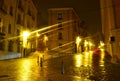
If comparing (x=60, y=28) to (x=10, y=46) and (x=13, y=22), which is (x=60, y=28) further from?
(x=10, y=46)

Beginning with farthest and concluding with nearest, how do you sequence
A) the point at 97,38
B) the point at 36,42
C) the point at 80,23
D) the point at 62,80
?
the point at 97,38, the point at 80,23, the point at 36,42, the point at 62,80

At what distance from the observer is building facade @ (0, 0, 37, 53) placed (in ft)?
111

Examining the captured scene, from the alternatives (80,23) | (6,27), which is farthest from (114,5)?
(80,23)

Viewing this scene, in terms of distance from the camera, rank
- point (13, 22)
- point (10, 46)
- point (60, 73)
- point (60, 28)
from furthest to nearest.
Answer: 1. point (60, 28)
2. point (13, 22)
3. point (10, 46)
4. point (60, 73)

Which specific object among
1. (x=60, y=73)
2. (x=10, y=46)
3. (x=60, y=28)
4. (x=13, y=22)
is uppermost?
(x=60, y=28)

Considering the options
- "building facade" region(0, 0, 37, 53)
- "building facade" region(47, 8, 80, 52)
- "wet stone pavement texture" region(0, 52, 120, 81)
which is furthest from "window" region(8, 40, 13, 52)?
"building facade" region(47, 8, 80, 52)

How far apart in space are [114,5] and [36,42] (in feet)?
77.1

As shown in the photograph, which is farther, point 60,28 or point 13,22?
point 60,28

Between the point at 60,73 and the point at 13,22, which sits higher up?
the point at 13,22

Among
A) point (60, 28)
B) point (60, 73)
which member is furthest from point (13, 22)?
point (60, 28)

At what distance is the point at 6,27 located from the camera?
34969mm

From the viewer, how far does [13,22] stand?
1500 inches

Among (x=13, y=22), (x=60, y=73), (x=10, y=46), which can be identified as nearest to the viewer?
(x=60, y=73)

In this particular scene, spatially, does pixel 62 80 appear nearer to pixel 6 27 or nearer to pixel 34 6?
pixel 6 27
